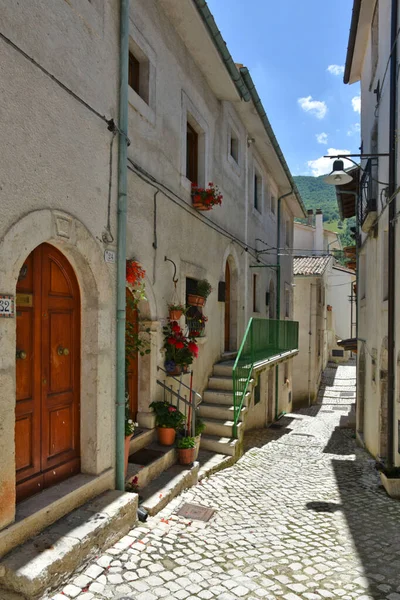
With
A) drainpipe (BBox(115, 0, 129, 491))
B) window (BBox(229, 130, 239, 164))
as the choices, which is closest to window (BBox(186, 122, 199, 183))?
window (BBox(229, 130, 239, 164))

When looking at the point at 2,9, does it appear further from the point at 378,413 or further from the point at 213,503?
the point at 378,413

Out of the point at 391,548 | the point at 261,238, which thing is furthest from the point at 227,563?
the point at 261,238

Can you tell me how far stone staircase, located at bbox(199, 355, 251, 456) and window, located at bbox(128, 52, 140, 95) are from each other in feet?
18.1

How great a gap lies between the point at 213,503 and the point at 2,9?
556 cm

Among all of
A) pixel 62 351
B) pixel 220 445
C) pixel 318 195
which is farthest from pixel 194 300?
pixel 318 195

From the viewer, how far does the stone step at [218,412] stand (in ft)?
26.9

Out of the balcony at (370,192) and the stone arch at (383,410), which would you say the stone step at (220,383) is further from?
the balcony at (370,192)

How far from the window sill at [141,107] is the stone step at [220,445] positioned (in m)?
5.29

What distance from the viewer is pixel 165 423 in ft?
21.0

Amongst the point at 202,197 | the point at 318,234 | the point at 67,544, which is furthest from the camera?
the point at 318,234

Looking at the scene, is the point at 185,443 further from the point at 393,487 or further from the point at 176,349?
the point at 393,487

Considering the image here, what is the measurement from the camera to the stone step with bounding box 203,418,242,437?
7949 mm

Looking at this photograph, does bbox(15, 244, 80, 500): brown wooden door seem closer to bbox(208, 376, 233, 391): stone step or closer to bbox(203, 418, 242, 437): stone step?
bbox(203, 418, 242, 437): stone step

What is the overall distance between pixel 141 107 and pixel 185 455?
4882 millimetres
